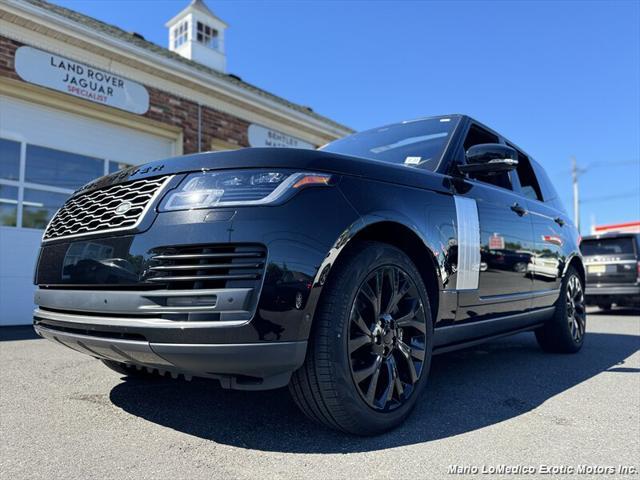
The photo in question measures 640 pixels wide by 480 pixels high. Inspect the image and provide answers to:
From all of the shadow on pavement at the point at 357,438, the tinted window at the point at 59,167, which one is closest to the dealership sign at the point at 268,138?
the tinted window at the point at 59,167

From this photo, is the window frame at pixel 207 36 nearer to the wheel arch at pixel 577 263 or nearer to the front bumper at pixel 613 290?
the front bumper at pixel 613 290

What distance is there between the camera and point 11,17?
6.68 metres

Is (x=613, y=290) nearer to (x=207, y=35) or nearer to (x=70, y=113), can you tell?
(x=70, y=113)

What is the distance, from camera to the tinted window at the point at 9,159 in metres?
6.86

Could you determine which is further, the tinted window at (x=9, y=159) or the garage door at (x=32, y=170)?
the tinted window at (x=9, y=159)

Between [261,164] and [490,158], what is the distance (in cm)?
165

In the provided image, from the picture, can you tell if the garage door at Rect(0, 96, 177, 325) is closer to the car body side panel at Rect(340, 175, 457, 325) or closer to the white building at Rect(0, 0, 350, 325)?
the white building at Rect(0, 0, 350, 325)

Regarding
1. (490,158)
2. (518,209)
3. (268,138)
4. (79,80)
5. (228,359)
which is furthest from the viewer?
(268,138)

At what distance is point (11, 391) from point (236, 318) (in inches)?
76.5

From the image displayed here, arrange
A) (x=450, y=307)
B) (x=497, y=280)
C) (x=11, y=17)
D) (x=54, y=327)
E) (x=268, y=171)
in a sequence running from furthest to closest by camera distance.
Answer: (x=11, y=17), (x=497, y=280), (x=450, y=307), (x=54, y=327), (x=268, y=171)

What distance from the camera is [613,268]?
9906 millimetres

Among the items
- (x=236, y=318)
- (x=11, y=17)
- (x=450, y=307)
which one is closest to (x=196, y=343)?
(x=236, y=318)

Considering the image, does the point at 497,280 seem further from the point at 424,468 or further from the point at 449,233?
the point at 424,468

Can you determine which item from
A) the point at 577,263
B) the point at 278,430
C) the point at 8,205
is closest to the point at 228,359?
the point at 278,430
